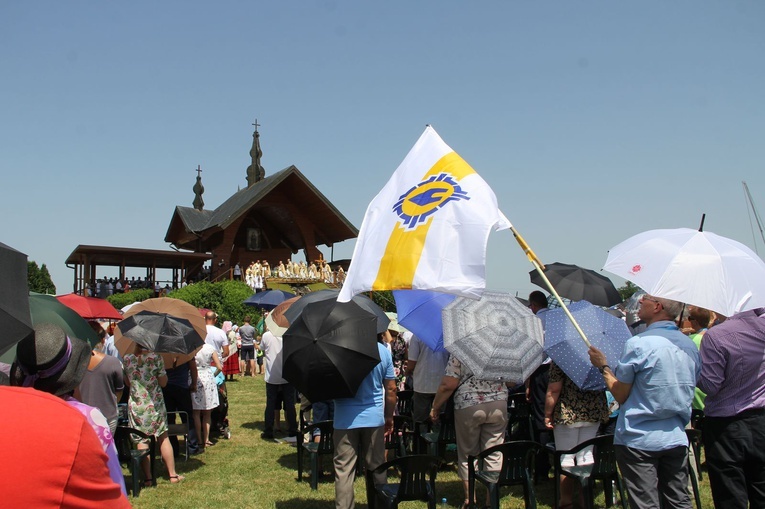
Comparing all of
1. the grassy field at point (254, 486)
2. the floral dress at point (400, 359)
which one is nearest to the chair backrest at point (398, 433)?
the grassy field at point (254, 486)

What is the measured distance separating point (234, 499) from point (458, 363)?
3.04 m

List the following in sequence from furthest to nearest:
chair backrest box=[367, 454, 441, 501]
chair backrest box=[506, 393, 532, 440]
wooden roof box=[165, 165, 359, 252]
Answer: wooden roof box=[165, 165, 359, 252]
chair backrest box=[506, 393, 532, 440]
chair backrest box=[367, 454, 441, 501]

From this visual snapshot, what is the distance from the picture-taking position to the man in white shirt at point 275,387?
31.8 ft

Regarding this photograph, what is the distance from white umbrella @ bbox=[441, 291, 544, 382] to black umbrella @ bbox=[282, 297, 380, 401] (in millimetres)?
742

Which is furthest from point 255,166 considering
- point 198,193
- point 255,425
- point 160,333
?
point 160,333

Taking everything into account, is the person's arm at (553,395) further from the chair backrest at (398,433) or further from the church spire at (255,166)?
the church spire at (255,166)

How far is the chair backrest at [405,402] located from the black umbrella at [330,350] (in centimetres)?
334

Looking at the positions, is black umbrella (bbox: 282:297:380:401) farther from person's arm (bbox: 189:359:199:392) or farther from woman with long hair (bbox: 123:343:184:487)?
person's arm (bbox: 189:359:199:392)

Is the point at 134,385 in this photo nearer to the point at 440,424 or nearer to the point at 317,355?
the point at 317,355

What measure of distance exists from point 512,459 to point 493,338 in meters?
1.06

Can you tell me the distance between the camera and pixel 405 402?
947 centimetres

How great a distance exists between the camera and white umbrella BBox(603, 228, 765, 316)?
13.4 ft

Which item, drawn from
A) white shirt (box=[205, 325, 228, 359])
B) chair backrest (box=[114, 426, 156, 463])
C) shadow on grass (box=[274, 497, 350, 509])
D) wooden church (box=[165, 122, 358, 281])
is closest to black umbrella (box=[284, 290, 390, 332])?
shadow on grass (box=[274, 497, 350, 509])

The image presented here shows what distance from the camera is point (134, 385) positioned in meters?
7.23
